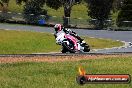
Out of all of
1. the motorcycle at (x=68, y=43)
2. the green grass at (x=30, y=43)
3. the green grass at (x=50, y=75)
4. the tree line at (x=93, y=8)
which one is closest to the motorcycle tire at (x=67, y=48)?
the motorcycle at (x=68, y=43)

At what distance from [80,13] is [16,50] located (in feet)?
165

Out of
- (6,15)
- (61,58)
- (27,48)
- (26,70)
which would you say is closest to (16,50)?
(27,48)

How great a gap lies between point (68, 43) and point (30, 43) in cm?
1341

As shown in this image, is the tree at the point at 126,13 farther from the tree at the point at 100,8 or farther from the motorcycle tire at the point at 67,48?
the motorcycle tire at the point at 67,48

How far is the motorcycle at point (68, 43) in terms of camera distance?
19672 mm

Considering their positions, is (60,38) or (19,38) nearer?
(60,38)

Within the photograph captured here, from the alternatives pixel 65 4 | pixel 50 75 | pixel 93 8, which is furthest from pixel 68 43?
pixel 93 8

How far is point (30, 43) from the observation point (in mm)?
33438

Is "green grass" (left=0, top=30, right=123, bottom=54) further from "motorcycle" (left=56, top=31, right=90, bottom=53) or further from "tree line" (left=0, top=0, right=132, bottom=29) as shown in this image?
"tree line" (left=0, top=0, right=132, bottom=29)

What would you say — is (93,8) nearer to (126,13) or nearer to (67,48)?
(126,13)

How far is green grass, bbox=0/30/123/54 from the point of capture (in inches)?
1225

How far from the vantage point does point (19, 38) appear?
3541 cm

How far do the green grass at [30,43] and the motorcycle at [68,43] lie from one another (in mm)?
9274

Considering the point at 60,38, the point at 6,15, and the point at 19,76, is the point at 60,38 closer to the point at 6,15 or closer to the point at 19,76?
the point at 19,76
